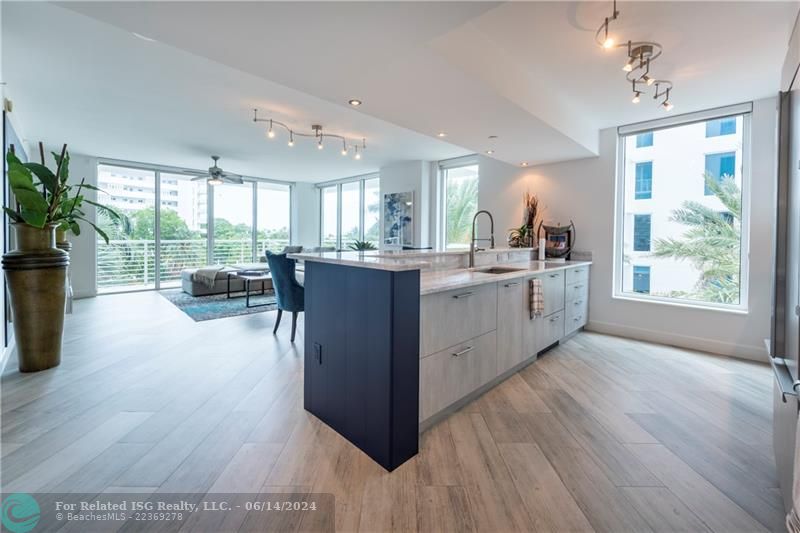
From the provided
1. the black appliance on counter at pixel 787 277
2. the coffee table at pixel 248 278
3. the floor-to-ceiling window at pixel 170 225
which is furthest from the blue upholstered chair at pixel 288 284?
the floor-to-ceiling window at pixel 170 225

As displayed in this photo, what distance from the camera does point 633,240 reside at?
4.26m

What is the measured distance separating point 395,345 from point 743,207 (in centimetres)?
409

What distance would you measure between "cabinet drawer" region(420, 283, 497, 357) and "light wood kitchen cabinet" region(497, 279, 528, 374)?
0.12 metres

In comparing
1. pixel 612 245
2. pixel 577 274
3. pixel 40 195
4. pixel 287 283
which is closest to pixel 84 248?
pixel 40 195

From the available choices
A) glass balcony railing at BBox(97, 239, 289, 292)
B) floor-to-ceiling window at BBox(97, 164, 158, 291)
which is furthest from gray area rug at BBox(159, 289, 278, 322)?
floor-to-ceiling window at BBox(97, 164, 158, 291)

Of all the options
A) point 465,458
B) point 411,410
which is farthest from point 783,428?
point 411,410

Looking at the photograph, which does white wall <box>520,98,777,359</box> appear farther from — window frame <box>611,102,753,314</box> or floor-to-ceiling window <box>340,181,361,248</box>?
floor-to-ceiling window <box>340,181,361,248</box>

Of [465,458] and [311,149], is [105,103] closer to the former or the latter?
[311,149]

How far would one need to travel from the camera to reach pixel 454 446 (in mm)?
1892

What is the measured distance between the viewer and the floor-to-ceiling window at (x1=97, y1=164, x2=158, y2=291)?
258 inches

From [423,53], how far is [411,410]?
1995mm

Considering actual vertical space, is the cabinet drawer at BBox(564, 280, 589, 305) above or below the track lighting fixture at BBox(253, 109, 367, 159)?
below

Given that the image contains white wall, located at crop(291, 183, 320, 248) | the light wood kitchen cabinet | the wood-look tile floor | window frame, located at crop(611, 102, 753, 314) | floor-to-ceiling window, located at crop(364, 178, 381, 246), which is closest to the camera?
the wood-look tile floor

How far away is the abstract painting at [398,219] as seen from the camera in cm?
663
